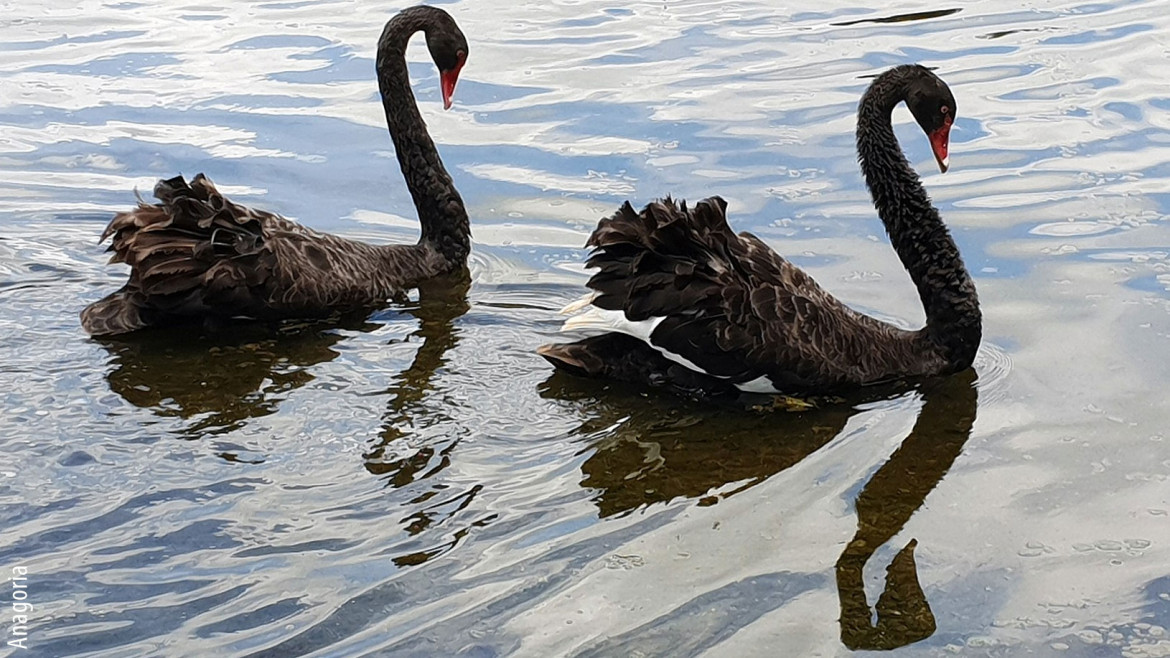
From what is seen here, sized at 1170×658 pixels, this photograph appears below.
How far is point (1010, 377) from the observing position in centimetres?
508

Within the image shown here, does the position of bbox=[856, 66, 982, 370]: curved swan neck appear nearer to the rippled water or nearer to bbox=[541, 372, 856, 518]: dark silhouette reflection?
the rippled water

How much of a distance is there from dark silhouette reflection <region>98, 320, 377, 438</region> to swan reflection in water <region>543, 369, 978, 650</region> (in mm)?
894

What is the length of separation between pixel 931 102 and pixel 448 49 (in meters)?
2.19

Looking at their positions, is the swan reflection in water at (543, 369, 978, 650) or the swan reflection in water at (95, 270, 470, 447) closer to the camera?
the swan reflection in water at (543, 369, 978, 650)

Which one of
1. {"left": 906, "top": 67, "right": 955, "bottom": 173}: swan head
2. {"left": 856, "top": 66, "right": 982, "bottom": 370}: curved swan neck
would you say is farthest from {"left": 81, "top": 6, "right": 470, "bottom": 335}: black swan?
Answer: {"left": 906, "top": 67, "right": 955, "bottom": 173}: swan head

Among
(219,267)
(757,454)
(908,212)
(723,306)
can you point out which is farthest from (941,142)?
(219,267)

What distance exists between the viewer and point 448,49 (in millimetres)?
6480

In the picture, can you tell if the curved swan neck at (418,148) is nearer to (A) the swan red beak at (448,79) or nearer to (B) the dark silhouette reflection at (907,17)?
(A) the swan red beak at (448,79)

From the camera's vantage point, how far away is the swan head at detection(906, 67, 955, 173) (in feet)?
17.3

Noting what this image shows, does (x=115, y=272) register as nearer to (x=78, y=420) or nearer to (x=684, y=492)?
(x=78, y=420)

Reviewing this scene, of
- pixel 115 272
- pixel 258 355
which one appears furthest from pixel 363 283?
pixel 115 272

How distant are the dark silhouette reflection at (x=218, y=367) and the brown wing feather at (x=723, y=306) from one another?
1.09 metres

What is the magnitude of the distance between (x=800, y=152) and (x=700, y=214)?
2.53 m

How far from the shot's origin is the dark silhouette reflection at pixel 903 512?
3.60 metres
